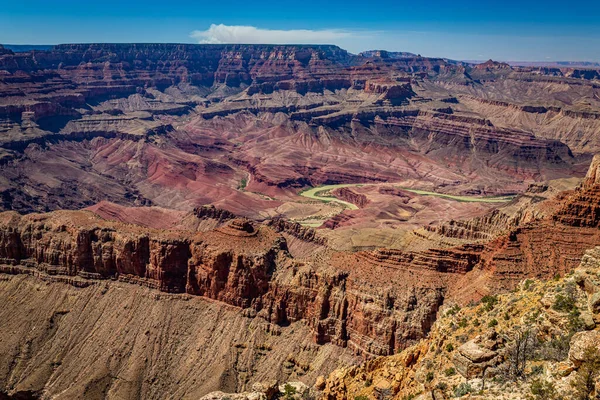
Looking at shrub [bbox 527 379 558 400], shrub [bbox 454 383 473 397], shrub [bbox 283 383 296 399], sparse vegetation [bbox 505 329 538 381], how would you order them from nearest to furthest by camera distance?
shrub [bbox 527 379 558 400] < sparse vegetation [bbox 505 329 538 381] < shrub [bbox 454 383 473 397] < shrub [bbox 283 383 296 399]

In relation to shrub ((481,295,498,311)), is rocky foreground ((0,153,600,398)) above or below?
below

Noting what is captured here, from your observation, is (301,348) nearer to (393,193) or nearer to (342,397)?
(342,397)

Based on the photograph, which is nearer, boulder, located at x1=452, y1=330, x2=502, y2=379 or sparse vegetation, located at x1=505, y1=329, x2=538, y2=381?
sparse vegetation, located at x1=505, y1=329, x2=538, y2=381

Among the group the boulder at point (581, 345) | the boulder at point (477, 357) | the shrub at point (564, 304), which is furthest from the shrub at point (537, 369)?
the shrub at point (564, 304)

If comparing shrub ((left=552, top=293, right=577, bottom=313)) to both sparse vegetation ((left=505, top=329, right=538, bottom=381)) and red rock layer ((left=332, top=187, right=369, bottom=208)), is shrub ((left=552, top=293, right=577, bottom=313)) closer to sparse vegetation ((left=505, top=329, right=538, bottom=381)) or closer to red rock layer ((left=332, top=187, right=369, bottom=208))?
sparse vegetation ((left=505, top=329, right=538, bottom=381))

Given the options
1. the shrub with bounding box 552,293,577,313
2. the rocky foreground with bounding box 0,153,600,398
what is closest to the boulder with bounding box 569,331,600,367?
the shrub with bounding box 552,293,577,313

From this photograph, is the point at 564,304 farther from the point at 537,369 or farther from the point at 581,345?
the point at 581,345

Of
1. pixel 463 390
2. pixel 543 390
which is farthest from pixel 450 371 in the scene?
pixel 543 390

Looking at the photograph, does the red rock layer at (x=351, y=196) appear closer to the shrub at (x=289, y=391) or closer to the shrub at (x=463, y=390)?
the shrub at (x=289, y=391)

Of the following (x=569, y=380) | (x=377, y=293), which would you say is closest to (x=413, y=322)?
(x=377, y=293)
